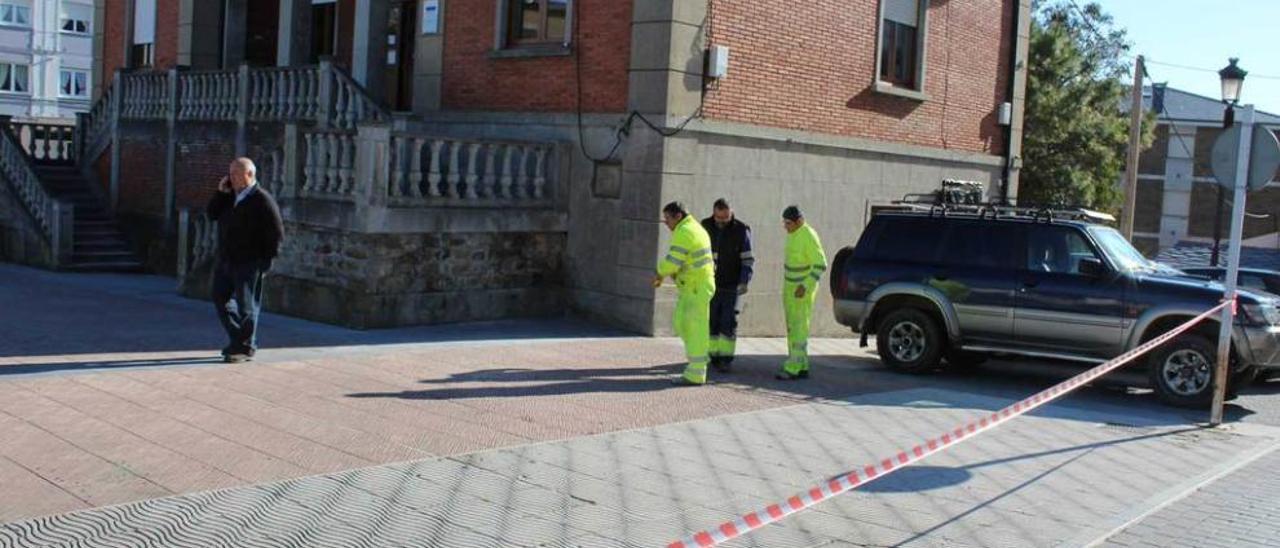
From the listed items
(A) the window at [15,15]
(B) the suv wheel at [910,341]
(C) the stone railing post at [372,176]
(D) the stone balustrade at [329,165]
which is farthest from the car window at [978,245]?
(A) the window at [15,15]

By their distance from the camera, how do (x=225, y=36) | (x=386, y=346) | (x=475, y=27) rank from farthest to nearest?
(x=225, y=36) → (x=475, y=27) → (x=386, y=346)

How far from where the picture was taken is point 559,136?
1540 cm

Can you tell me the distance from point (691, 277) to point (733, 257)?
3.85 feet

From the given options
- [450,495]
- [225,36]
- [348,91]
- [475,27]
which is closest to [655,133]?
[475,27]

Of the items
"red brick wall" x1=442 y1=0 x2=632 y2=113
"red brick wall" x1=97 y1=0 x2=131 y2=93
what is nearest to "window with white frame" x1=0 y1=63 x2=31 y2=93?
"red brick wall" x1=97 y1=0 x2=131 y2=93

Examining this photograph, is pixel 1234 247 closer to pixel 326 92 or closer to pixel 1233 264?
pixel 1233 264

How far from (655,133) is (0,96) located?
5040 cm

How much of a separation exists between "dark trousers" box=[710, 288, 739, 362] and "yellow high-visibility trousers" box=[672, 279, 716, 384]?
1008mm

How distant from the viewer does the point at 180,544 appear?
18.5 ft

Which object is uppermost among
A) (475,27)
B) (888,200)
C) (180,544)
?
(475,27)

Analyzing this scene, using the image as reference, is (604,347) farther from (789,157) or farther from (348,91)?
(348,91)

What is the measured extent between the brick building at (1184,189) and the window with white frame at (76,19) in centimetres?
4853

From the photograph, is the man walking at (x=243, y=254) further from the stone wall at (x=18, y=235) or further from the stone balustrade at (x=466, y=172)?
the stone wall at (x=18, y=235)

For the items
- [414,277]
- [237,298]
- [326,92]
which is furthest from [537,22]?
[237,298]
